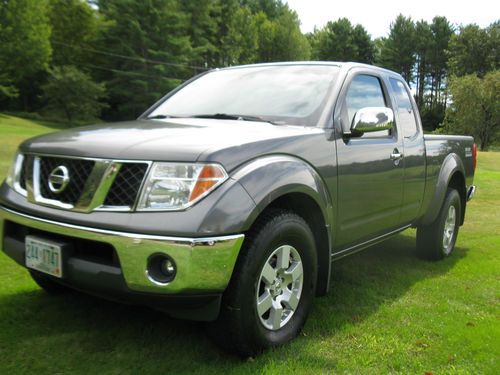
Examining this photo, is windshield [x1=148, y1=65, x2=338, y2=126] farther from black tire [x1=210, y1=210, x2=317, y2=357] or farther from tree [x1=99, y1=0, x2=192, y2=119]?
tree [x1=99, y1=0, x2=192, y2=119]

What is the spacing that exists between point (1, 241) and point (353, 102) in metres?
2.58

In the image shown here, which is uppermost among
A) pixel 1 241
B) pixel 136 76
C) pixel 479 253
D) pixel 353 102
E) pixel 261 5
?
pixel 261 5

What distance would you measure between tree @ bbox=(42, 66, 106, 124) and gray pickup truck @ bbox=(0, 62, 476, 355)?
131 ft

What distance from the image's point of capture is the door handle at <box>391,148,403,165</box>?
13.2 feet

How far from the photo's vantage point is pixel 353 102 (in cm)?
382

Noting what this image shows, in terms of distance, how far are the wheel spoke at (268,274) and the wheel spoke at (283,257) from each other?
Result: 0.06m

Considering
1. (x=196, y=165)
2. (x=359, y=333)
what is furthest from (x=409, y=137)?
(x=196, y=165)

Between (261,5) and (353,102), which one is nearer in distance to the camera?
(353,102)

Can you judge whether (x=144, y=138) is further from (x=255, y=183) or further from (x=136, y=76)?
(x=136, y=76)

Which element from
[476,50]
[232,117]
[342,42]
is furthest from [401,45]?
[232,117]

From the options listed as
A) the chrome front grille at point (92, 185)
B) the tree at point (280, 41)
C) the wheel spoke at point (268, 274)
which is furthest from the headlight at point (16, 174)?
the tree at point (280, 41)

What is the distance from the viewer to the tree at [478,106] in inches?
1693

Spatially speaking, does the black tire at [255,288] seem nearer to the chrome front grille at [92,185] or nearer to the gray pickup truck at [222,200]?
the gray pickup truck at [222,200]

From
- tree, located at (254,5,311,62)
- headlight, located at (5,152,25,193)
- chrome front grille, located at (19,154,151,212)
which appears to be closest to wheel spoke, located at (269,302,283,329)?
chrome front grille, located at (19,154,151,212)
